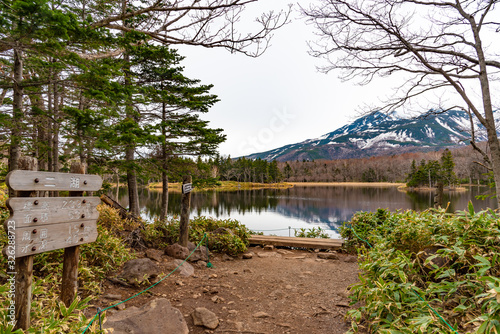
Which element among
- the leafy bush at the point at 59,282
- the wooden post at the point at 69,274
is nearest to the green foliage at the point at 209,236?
the leafy bush at the point at 59,282

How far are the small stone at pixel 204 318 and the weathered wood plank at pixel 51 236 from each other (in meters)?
1.55

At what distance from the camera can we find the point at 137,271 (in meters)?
3.97

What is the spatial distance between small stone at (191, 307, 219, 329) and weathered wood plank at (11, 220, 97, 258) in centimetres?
155

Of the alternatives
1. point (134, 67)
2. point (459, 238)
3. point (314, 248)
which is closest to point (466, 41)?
point (459, 238)

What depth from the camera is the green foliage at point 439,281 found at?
1.90 m

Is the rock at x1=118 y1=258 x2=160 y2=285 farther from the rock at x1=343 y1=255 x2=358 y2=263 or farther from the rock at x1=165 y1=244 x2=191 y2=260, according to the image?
the rock at x1=343 y1=255 x2=358 y2=263

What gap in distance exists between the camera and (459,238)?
8.18 feet

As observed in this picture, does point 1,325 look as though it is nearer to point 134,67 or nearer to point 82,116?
point 82,116

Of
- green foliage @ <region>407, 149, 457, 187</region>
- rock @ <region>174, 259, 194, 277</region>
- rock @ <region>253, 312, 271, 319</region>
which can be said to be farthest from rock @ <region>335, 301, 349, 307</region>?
green foliage @ <region>407, 149, 457, 187</region>

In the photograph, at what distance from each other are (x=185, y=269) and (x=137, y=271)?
3.06 feet

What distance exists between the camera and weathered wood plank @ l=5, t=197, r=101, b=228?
202 centimetres

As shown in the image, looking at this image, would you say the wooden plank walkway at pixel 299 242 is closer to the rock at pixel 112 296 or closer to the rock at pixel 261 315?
the rock at pixel 261 315

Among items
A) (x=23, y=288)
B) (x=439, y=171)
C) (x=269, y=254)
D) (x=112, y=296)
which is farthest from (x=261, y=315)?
(x=439, y=171)

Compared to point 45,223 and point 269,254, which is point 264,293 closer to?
point 269,254
